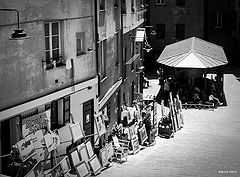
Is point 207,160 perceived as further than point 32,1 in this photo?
Yes

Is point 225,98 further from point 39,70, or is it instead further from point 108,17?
point 39,70

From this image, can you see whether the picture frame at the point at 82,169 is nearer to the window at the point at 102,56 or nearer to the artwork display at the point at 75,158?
the artwork display at the point at 75,158

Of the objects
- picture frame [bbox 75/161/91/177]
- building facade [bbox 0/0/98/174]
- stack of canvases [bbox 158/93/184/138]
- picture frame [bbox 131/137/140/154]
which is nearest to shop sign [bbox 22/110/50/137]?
building facade [bbox 0/0/98/174]

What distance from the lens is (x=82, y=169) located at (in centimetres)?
1800

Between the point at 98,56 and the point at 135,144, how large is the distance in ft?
14.7

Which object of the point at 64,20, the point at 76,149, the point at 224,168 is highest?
the point at 64,20

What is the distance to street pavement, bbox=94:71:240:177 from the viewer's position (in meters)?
20.3

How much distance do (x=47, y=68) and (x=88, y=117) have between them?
4.79 meters

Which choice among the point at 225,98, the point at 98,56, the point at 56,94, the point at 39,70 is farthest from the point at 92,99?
the point at 225,98

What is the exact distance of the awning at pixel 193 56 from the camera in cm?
3519

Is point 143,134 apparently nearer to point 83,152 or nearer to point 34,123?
point 83,152

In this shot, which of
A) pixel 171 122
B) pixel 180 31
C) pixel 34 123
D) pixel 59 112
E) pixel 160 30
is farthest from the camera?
pixel 160 30

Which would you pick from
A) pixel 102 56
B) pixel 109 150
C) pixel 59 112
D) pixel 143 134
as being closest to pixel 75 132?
pixel 59 112

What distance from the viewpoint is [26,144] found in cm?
1480
